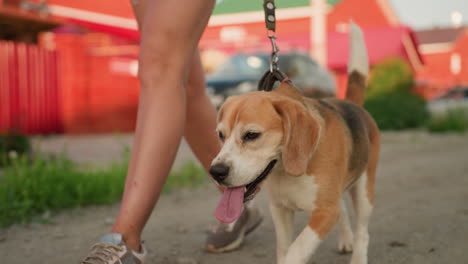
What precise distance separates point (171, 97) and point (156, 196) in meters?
0.47

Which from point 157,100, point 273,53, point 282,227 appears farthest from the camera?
point 273,53

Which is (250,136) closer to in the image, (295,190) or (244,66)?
(295,190)

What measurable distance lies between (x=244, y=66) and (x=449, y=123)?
4.66m

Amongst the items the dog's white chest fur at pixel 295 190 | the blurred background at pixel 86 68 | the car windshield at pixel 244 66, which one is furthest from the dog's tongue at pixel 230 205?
the car windshield at pixel 244 66

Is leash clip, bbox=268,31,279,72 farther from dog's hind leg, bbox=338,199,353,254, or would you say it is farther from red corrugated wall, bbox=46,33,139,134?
red corrugated wall, bbox=46,33,139,134

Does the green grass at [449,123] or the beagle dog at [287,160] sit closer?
the beagle dog at [287,160]

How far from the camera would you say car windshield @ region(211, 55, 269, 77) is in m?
10.3

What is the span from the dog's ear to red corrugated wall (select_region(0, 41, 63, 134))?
8.89 metres

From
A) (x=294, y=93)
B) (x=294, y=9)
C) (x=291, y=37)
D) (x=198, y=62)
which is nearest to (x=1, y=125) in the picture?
(x=198, y=62)

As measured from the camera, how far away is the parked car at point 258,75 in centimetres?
958

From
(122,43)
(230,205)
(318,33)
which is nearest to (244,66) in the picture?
(122,43)

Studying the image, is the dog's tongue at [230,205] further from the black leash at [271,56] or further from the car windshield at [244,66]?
the car windshield at [244,66]

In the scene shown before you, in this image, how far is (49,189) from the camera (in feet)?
13.4

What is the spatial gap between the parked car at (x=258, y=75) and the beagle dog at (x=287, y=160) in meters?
7.07
